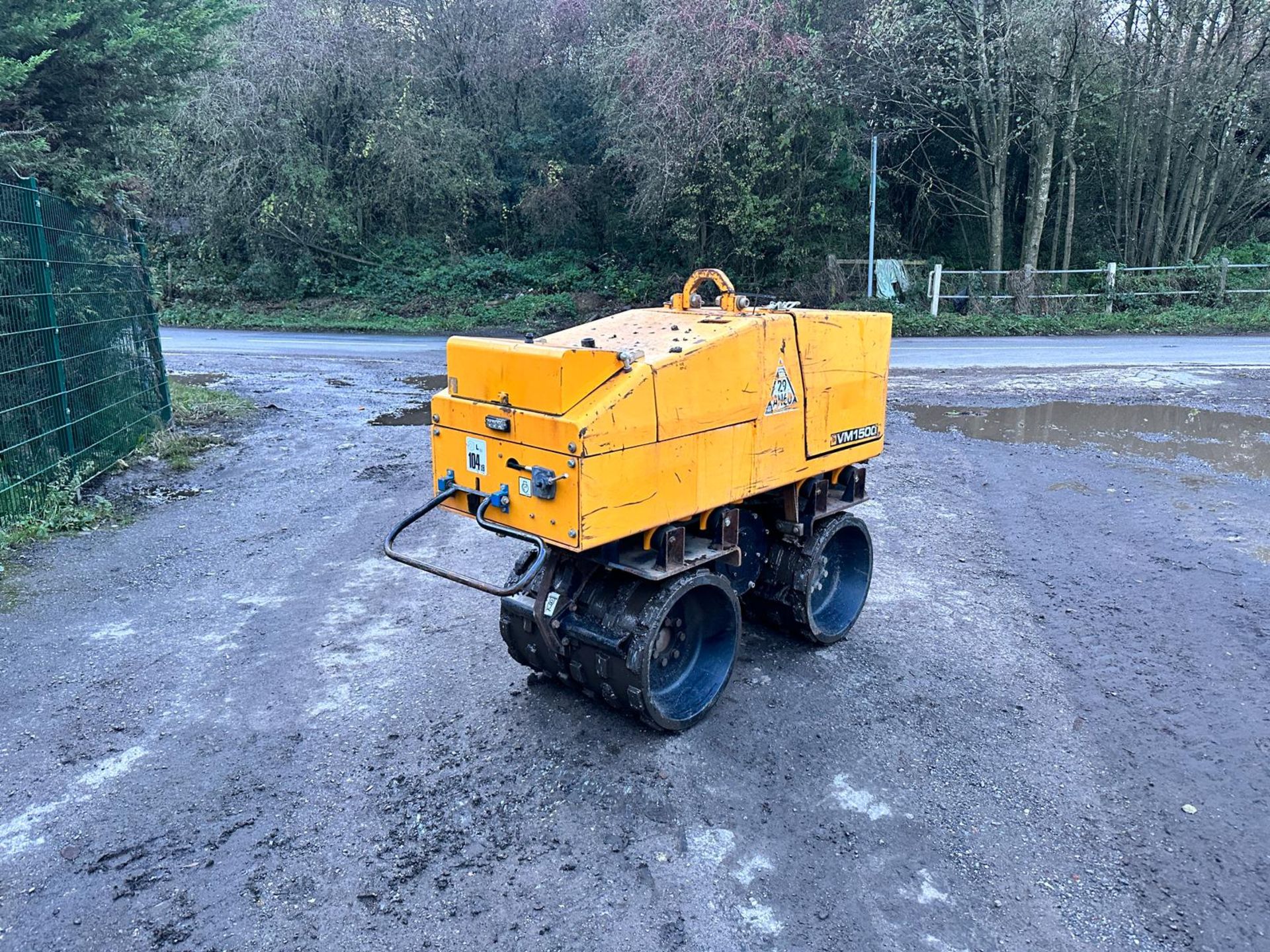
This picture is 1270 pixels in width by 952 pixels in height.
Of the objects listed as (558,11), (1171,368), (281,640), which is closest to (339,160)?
(558,11)

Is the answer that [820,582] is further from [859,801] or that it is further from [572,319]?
[572,319]

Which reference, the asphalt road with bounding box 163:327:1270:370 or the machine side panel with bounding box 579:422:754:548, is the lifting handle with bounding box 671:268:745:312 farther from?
the asphalt road with bounding box 163:327:1270:370

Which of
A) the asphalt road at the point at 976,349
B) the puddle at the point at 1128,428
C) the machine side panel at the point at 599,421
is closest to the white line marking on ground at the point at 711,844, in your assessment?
the machine side panel at the point at 599,421

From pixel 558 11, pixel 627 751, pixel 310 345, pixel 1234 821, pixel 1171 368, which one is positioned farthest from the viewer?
pixel 558 11

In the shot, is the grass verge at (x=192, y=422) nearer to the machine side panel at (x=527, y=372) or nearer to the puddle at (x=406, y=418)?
the puddle at (x=406, y=418)

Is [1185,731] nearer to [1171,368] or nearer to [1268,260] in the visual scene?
[1171,368]

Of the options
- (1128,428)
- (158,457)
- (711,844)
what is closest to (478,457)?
(711,844)

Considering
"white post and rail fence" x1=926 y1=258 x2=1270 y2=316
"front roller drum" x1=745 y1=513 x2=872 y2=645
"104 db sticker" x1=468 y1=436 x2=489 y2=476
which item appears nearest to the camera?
"104 db sticker" x1=468 y1=436 x2=489 y2=476

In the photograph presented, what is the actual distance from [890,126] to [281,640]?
2283 cm

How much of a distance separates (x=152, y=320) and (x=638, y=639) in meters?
9.13

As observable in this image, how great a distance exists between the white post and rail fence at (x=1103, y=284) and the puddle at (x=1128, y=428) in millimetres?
11082

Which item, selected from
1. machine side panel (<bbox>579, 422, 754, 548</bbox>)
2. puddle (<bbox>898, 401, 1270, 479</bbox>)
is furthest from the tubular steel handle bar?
puddle (<bbox>898, 401, 1270, 479</bbox>)

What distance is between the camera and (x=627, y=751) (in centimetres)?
426

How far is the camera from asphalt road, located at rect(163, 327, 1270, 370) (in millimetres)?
16344
